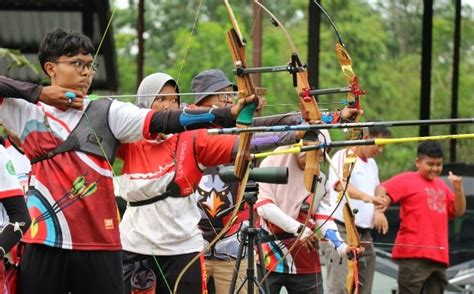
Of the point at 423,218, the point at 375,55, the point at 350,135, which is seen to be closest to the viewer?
the point at 350,135

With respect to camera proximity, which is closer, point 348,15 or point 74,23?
point 74,23

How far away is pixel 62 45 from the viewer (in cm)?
450

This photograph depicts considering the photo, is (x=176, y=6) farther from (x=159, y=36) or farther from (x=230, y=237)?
(x=230, y=237)

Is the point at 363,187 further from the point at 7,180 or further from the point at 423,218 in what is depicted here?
the point at 7,180

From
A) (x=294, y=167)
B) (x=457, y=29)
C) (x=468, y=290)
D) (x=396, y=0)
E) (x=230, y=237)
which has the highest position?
(x=396, y=0)

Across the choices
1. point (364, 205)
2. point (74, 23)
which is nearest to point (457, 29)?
point (74, 23)

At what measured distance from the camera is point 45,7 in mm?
13016

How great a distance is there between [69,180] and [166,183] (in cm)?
92

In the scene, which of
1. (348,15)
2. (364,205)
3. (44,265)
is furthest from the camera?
(348,15)

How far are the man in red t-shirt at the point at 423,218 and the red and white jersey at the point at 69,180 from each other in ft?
12.3

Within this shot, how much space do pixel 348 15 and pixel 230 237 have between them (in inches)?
558

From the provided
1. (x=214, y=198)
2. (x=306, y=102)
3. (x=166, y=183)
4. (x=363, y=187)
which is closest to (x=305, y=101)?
(x=306, y=102)

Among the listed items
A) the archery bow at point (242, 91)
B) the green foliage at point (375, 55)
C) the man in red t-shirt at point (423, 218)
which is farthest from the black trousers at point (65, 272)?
the green foliage at point (375, 55)

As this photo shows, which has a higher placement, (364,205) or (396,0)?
(396,0)
